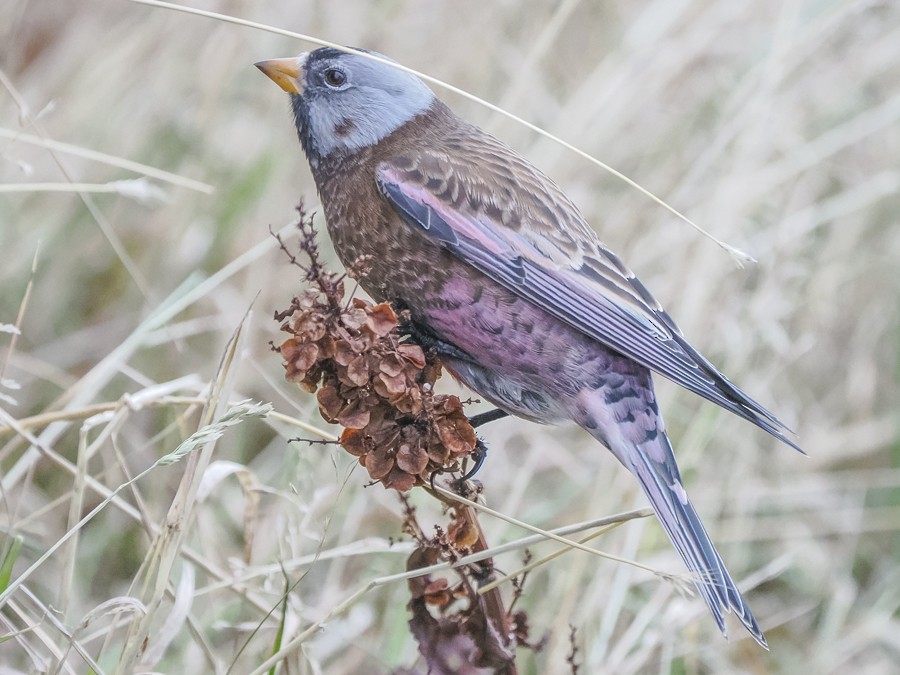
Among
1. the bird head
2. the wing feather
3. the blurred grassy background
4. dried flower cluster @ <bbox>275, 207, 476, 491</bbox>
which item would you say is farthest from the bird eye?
dried flower cluster @ <bbox>275, 207, 476, 491</bbox>

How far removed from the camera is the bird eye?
290 cm

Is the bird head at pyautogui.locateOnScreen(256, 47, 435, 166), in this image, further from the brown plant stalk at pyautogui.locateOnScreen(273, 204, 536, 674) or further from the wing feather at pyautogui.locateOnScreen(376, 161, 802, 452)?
the brown plant stalk at pyautogui.locateOnScreen(273, 204, 536, 674)

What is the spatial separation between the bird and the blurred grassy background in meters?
0.50

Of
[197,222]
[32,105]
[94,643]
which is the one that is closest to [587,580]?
[94,643]


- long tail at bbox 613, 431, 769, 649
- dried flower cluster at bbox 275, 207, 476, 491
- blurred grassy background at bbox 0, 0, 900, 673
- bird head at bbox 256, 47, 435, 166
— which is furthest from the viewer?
blurred grassy background at bbox 0, 0, 900, 673

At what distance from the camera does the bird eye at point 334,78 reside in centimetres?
290

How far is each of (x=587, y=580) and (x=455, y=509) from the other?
49.5 inches

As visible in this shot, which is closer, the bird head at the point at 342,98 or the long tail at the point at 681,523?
the long tail at the point at 681,523

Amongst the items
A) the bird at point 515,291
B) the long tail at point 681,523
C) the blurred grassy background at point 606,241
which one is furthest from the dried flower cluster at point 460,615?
the blurred grassy background at point 606,241

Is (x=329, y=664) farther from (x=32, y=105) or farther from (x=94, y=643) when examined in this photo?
(x=32, y=105)

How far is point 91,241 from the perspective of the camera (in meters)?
3.87

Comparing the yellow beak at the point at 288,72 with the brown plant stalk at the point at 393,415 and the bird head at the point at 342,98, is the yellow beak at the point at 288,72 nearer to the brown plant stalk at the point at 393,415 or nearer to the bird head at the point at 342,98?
the bird head at the point at 342,98

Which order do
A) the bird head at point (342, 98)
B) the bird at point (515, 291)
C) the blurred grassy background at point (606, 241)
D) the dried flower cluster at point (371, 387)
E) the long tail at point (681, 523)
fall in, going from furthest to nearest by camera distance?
the blurred grassy background at point (606, 241), the bird head at point (342, 98), the bird at point (515, 291), the long tail at point (681, 523), the dried flower cluster at point (371, 387)

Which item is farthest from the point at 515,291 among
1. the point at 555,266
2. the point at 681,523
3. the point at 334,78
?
the point at 334,78
